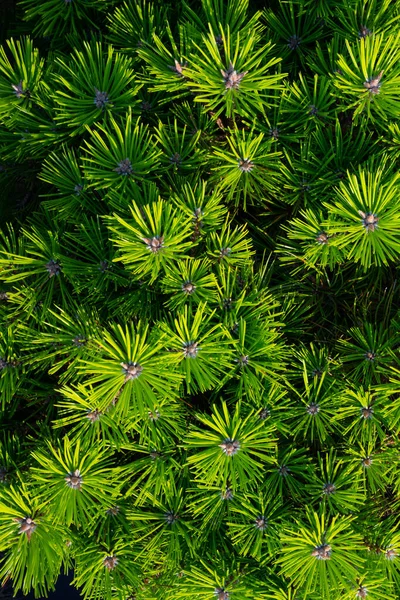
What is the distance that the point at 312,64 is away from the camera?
0.68m

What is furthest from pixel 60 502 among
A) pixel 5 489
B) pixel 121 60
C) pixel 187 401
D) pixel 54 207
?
pixel 121 60

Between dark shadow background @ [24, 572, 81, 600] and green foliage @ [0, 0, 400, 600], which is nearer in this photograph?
green foliage @ [0, 0, 400, 600]

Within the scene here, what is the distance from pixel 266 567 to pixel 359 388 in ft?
1.03

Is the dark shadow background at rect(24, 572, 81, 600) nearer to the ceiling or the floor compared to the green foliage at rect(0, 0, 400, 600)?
nearer to the floor

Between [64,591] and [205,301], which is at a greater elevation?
[205,301]

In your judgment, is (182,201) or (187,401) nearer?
(182,201)

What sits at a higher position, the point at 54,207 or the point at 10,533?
the point at 54,207

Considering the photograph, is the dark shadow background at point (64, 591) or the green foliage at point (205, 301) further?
the dark shadow background at point (64, 591)

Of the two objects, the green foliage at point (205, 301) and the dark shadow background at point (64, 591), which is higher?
the green foliage at point (205, 301)

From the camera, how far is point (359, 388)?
73 cm

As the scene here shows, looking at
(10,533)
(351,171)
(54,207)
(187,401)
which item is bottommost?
(10,533)

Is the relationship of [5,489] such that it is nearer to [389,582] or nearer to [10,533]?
[10,533]

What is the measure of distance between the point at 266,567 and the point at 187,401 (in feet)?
0.92

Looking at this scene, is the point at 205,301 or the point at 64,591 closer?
the point at 205,301
